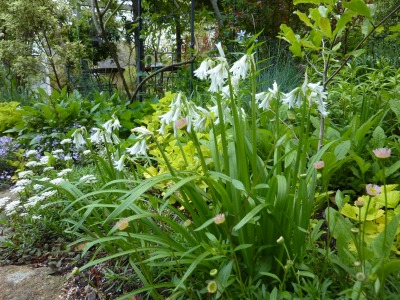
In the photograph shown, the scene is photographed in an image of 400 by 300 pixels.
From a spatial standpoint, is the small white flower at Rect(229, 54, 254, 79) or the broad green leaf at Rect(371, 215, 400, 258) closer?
the broad green leaf at Rect(371, 215, 400, 258)

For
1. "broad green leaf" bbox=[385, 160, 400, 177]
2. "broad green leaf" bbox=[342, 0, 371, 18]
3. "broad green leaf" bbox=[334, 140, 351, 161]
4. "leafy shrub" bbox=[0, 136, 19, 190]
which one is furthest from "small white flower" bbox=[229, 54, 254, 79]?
"leafy shrub" bbox=[0, 136, 19, 190]

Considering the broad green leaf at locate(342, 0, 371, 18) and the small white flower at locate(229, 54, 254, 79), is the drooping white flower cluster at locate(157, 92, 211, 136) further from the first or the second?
the broad green leaf at locate(342, 0, 371, 18)

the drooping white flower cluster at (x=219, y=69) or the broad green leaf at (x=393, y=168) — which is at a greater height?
the drooping white flower cluster at (x=219, y=69)

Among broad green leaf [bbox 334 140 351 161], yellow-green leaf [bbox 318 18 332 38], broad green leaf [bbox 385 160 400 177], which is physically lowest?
broad green leaf [bbox 385 160 400 177]

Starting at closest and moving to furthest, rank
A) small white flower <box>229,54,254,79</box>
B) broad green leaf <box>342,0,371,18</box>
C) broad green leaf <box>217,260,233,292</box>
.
A: broad green leaf <box>217,260,233,292</box> → small white flower <box>229,54,254,79</box> → broad green leaf <box>342,0,371,18</box>

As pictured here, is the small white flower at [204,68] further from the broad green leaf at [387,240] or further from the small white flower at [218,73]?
the broad green leaf at [387,240]

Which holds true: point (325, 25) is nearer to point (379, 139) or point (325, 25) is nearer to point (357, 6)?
point (357, 6)

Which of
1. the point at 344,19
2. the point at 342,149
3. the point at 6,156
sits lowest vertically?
the point at 6,156

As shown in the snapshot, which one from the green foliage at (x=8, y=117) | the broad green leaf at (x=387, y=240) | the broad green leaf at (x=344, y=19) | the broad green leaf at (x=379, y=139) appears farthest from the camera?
the green foliage at (x=8, y=117)

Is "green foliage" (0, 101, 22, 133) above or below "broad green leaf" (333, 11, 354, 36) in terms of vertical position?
below

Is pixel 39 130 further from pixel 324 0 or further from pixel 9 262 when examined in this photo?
pixel 324 0

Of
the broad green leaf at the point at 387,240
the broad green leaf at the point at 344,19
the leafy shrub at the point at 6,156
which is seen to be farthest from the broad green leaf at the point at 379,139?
the leafy shrub at the point at 6,156

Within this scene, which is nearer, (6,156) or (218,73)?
(218,73)

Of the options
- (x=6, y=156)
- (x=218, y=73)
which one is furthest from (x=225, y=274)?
(x=6, y=156)
